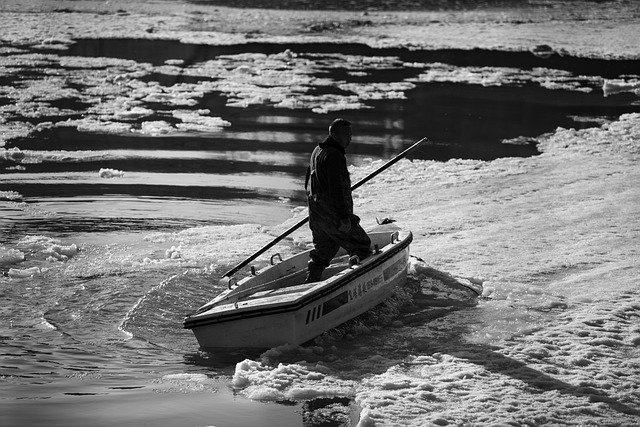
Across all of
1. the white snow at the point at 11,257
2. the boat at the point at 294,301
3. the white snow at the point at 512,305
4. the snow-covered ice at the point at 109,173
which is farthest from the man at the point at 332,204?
the snow-covered ice at the point at 109,173

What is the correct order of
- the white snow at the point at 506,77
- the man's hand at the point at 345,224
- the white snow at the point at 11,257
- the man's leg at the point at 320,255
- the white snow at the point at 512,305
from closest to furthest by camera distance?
the white snow at the point at 512,305 → the man's hand at the point at 345,224 → the man's leg at the point at 320,255 → the white snow at the point at 11,257 → the white snow at the point at 506,77

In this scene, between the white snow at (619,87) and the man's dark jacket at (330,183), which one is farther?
the white snow at (619,87)

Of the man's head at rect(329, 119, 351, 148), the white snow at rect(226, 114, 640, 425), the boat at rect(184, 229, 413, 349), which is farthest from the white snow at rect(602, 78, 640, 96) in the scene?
the man's head at rect(329, 119, 351, 148)

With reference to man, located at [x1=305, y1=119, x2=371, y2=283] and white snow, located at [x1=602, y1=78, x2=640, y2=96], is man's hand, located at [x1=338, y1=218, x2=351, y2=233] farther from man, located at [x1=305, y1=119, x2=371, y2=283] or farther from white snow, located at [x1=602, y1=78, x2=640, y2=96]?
white snow, located at [x1=602, y1=78, x2=640, y2=96]

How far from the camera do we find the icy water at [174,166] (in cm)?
810

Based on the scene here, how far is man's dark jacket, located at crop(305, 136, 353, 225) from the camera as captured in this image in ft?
30.1

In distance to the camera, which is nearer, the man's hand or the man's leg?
the man's hand

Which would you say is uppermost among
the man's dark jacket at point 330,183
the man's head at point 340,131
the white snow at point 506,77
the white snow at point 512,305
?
the man's head at point 340,131

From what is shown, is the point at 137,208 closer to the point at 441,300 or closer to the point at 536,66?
the point at 441,300

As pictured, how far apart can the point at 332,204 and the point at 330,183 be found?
0.69 feet

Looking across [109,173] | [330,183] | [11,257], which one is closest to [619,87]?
[109,173]

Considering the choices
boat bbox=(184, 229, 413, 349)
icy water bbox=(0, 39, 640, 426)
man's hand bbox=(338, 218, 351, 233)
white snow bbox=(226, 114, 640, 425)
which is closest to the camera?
white snow bbox=(226, 114, 640, 425)

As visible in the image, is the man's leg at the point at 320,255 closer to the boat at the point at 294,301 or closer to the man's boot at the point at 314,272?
the man's boot at the point at 314,272

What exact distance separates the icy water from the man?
2.98 ft
